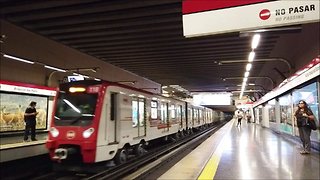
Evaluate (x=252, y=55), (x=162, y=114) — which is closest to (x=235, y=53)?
(x=252, y=55)

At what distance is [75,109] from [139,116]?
2.83 meters

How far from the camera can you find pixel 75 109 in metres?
9.00

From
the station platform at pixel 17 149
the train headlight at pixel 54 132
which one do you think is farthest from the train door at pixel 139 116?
the station platform at pixel 17 149

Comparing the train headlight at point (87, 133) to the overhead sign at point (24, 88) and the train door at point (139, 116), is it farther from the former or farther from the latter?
the overhead sign at point (24, 88)

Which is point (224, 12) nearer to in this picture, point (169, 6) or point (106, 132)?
point (169, 6)

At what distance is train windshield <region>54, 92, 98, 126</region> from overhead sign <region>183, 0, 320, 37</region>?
391cm

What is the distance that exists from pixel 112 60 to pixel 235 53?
678 centimetres

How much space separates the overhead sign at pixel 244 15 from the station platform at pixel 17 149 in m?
7.45

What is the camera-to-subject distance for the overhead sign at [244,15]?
5309 millimetres

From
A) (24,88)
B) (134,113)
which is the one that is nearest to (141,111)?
(134,113)

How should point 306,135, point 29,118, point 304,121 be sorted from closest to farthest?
point 304,121 → point 306,135 → point 29,118

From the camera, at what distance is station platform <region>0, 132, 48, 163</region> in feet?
33.7

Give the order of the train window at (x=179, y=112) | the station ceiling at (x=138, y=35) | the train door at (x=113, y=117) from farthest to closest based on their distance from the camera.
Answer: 1. the train window at (x=179, y=112)
2. the station ceiling at (x=138, y=35)
3. the train door at (x=113, y=117)

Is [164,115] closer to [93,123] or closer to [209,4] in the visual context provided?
[93,123]
